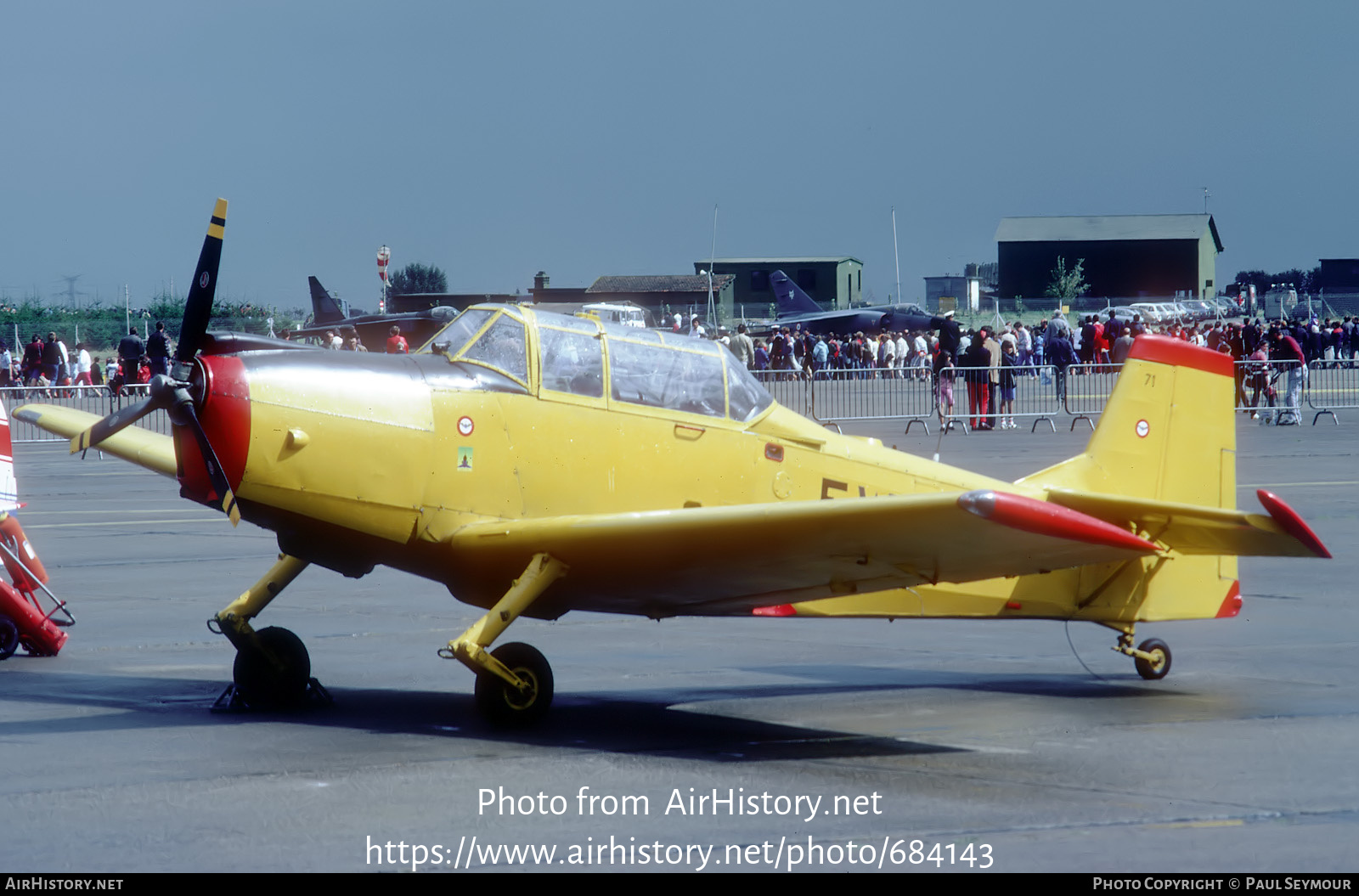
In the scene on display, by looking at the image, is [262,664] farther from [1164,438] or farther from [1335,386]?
[1335,386]

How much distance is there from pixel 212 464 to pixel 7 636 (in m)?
3.36

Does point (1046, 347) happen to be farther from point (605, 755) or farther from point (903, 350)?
point (605, 755)

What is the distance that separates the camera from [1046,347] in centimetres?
3688

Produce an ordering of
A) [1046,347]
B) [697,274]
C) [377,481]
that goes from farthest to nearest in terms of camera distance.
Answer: [697,274] < [1046,347] < [377,481]

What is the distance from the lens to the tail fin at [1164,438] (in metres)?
9.05

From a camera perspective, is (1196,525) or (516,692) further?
(516,692)

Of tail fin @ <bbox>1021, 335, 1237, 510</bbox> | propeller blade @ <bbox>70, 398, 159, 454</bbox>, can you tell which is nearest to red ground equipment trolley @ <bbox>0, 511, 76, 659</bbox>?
propeller blade @ <bbox>70, 398, 159, 454</bbox>

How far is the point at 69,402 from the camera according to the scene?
115 ft

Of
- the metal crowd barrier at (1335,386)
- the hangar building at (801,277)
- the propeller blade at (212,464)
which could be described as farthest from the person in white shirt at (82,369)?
the hangar building at (801,277)

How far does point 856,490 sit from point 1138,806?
2.75 metres

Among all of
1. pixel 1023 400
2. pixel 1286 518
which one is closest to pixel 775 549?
pixel 1286 518
